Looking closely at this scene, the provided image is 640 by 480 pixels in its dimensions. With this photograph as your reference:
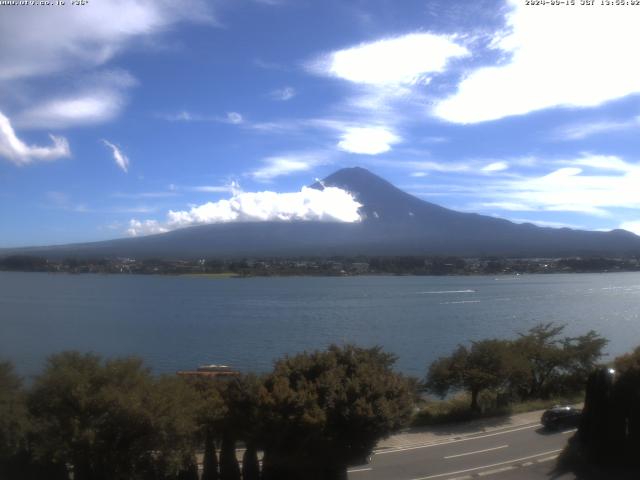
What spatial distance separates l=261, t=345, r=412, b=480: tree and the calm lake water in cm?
937

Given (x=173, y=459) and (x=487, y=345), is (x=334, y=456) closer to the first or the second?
(x=173, y=459)

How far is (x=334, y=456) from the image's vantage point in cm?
848

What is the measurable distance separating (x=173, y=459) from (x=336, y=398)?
7.11ft

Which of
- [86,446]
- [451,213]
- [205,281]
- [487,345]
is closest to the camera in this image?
[86,446]

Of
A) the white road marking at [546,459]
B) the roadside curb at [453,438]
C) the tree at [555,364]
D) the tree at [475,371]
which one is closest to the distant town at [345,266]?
the tree at [555,364]

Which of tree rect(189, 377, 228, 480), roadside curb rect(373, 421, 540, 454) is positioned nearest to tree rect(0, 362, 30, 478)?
tree rect(189, 377, 228, 480)

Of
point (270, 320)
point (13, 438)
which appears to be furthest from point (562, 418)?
point (270, 320)

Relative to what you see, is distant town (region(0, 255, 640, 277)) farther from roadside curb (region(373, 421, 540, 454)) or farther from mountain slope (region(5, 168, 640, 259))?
roadside curb (region(373, 421, 540, 454))

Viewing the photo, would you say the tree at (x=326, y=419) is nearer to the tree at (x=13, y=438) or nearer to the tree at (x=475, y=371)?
the tree at (x=13, y=438)

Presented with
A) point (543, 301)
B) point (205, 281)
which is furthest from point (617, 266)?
point (205, 281)

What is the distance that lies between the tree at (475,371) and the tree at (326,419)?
6.96 metres

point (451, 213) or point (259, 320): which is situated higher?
point (451, 213)

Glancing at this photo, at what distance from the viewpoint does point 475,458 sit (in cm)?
1052

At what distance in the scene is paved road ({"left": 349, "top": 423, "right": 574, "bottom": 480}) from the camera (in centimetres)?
960
